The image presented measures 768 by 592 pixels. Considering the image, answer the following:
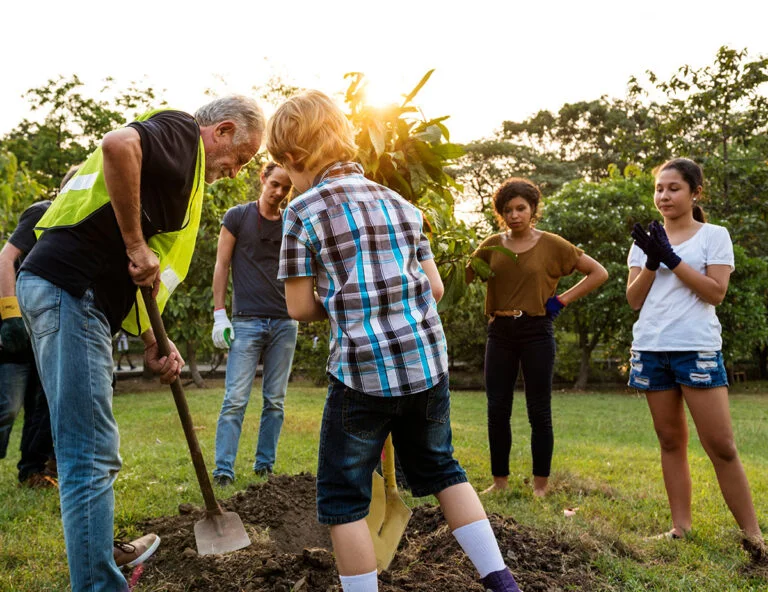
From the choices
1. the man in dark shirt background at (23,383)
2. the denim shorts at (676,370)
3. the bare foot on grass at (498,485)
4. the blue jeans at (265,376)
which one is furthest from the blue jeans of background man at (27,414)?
the denim shorts at (676,370)

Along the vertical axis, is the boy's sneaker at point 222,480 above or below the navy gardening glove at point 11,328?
below

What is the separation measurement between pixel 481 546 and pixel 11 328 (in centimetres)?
285

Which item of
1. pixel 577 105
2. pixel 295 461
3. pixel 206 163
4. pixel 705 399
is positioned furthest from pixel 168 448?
pixel 577 105

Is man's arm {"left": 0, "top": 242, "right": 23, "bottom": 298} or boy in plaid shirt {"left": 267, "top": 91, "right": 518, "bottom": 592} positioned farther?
man's arm {"left": 0, "top": 242, "right": 23, "bottom": 298}

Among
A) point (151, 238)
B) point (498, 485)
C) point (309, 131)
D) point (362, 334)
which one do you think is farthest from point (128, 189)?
point (498, 485)

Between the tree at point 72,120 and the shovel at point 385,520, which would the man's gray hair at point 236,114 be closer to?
the shovel at point 385,520

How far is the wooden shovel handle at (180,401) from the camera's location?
8.79 feet

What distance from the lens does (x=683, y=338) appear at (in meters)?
3.42

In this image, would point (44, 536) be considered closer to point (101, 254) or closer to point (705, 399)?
point (101, 254)

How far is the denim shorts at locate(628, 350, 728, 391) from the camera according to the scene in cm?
336

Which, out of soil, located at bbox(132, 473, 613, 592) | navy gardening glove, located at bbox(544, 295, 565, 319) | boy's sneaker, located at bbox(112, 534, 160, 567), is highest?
navy gardening glove, located at bbox(544, 295, 565, 319)

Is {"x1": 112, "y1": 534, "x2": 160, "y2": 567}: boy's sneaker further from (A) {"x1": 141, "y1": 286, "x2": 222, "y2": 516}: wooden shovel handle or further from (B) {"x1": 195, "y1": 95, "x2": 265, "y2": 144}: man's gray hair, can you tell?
(B) {"x1": 195, "y1": 95, "x2": 265, "y2": 144}: man's gray hair

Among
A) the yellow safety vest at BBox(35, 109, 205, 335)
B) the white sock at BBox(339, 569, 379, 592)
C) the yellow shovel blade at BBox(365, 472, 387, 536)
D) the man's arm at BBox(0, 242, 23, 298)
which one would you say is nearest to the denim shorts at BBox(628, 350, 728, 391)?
the yellow shovel blade at BBox(365, 472, 387, 536)

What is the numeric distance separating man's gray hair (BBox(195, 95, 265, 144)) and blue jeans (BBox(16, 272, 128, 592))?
0.85m
